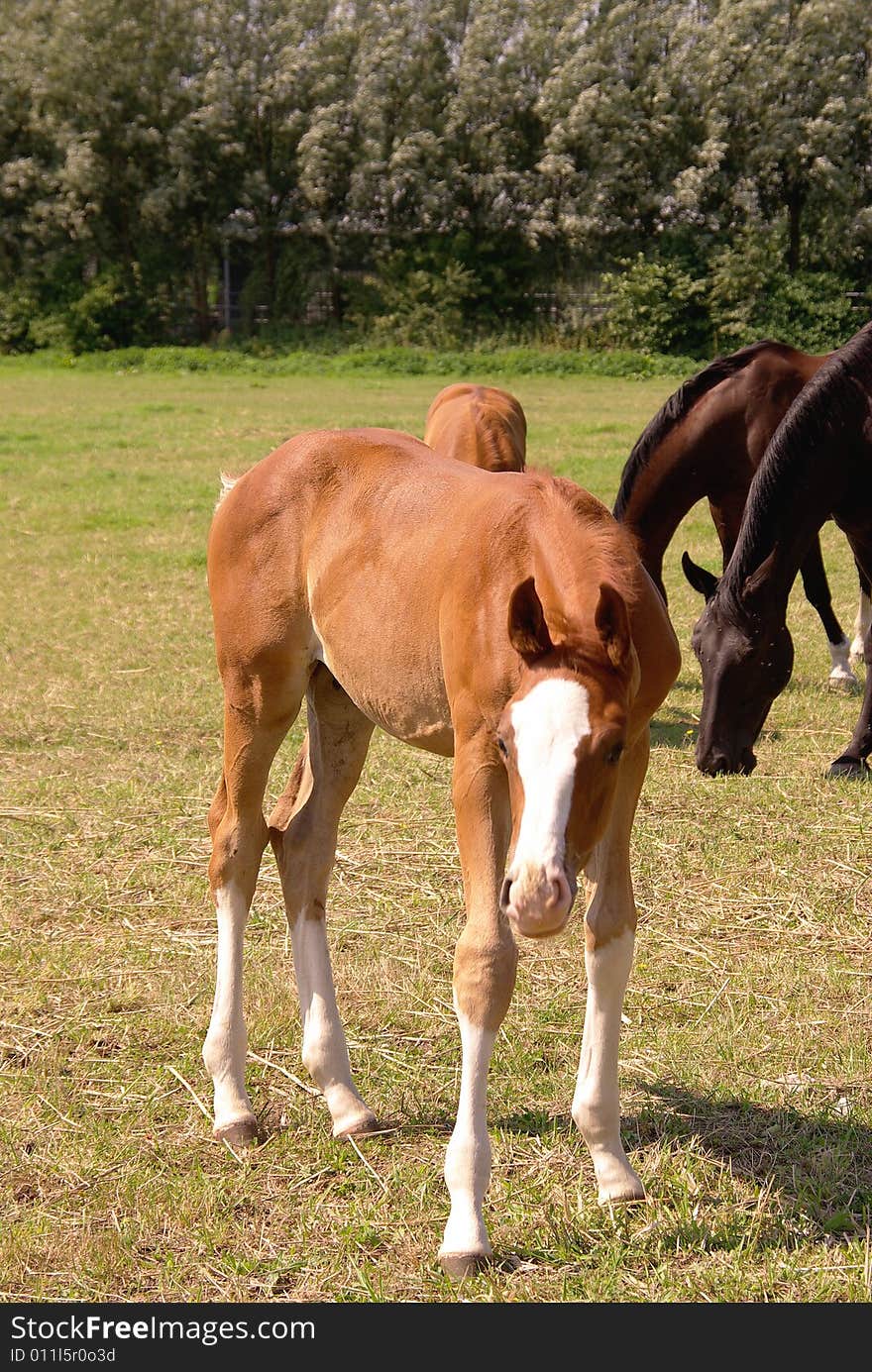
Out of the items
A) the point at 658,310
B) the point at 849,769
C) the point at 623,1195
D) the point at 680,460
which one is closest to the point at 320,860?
the point at 623,1195

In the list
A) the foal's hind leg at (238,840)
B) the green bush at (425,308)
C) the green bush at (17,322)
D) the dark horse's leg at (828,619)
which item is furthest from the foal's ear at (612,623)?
the green bush at (17,322)

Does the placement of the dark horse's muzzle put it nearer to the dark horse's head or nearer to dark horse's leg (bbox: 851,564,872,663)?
the dark horse's head

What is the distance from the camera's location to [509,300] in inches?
1192

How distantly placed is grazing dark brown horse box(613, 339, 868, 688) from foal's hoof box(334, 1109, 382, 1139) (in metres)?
3.93

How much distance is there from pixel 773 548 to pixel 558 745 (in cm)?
341

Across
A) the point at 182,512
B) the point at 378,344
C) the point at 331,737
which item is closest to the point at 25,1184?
the point at 331,737

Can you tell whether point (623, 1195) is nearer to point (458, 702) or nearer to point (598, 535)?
point (458, 702)

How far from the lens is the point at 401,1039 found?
145 inches

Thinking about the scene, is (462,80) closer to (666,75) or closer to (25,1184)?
(666,75)

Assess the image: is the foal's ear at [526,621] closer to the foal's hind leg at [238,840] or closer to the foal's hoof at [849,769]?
the foal's hind leg at [238,840]

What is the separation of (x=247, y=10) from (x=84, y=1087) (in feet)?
108

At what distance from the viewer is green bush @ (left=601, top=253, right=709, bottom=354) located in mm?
28078

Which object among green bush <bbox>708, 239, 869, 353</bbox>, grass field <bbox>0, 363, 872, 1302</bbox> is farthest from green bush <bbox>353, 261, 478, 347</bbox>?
grass field <bbox>0, 363, 872, 1302</bbox>

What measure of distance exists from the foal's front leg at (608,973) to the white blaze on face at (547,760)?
1.40ft
